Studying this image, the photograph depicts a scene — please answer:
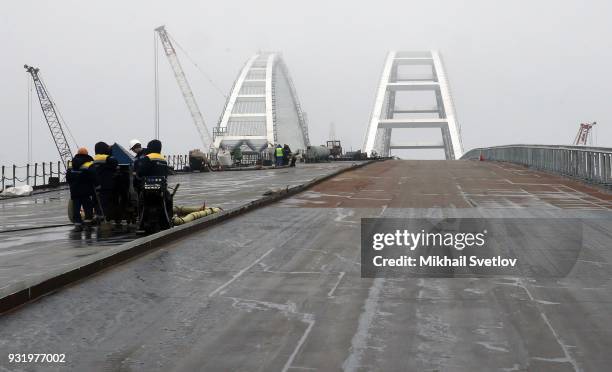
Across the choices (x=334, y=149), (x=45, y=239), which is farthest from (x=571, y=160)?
(x=334, y=149)

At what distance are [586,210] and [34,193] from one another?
85.1 feet

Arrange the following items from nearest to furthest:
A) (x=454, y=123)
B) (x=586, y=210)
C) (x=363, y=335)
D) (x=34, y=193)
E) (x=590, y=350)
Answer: (x=590, y=350), (x=363, y=335), (x=586, y=210), (x=34, y=193), (x=454, y=123)

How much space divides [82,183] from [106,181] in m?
0.65

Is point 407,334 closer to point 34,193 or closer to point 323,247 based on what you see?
point 323,247

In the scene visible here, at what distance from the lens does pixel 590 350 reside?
24.6ft

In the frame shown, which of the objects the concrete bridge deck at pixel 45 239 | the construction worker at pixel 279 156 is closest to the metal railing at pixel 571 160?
the concrete bridge deck at pixel 45 239

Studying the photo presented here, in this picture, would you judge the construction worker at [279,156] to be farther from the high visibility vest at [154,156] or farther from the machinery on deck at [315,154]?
the high visibility vest at [154,156]

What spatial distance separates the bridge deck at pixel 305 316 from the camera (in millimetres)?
7277

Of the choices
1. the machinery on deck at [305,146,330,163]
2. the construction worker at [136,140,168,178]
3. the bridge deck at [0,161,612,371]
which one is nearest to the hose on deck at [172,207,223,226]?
the construction worker at [136,140,168,178]

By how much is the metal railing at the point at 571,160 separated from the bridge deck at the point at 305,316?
16883 mm

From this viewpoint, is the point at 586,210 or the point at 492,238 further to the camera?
the point at 586,210

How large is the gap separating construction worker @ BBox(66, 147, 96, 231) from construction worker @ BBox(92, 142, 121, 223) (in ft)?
0.99

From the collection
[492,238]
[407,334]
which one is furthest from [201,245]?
[407,334]

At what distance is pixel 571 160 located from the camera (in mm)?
38594
